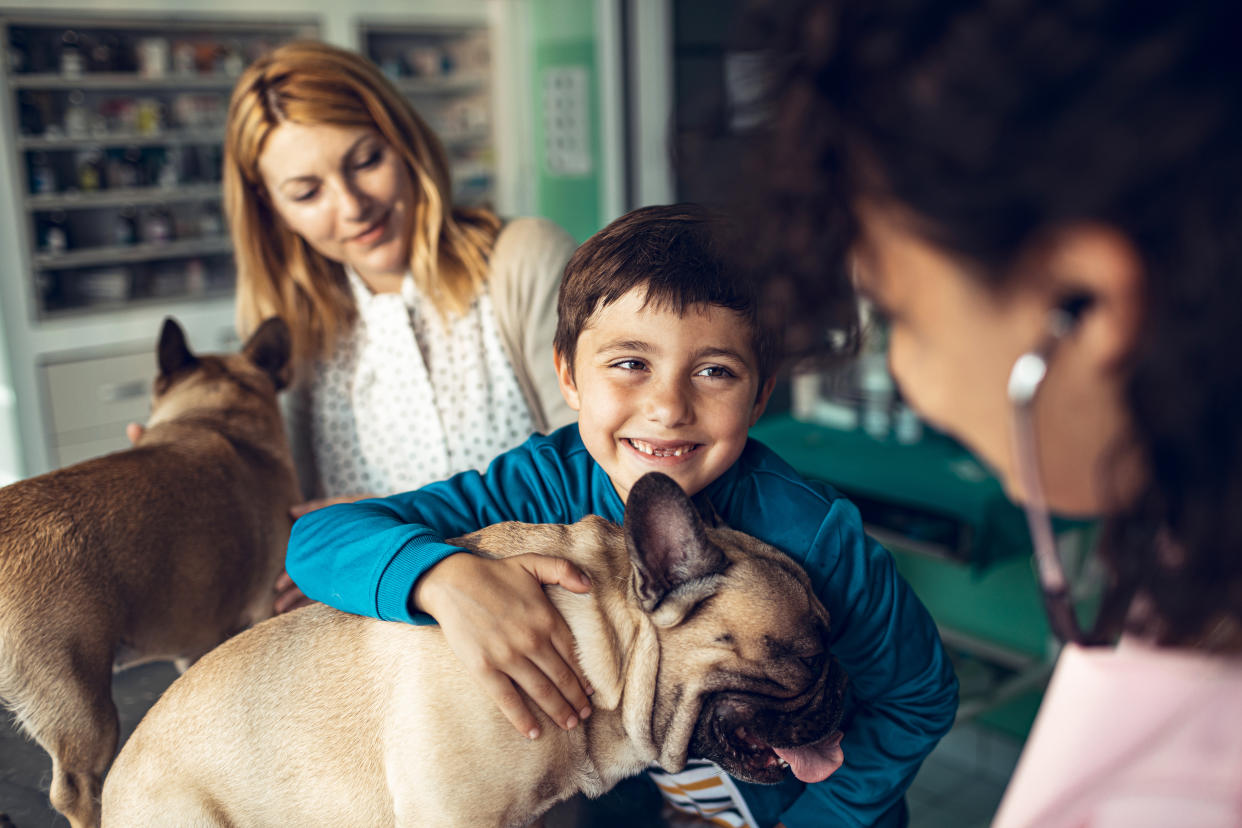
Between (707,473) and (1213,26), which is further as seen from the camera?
(707,473)

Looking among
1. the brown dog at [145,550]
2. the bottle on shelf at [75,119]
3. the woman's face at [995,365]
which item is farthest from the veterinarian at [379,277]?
the bottle on shelf at [75,119]

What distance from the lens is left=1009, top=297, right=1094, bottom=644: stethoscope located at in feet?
1.53

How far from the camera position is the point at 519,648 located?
0.69 m

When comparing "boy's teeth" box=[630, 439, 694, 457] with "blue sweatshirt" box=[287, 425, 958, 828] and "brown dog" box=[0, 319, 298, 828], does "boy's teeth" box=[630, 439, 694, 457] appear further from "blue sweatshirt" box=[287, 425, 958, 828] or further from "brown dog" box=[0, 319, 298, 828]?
"brown dog" box=[0, 319, 298, 828]

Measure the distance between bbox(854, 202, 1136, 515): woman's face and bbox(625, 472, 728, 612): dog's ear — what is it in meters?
0.19

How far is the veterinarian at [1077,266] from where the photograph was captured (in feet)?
1.34

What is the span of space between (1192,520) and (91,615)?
0.91 m

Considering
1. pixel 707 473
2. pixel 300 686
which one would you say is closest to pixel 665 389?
pixel 707 473

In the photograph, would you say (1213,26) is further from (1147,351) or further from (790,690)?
(790,690)

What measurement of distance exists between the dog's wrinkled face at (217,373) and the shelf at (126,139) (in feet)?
10.0

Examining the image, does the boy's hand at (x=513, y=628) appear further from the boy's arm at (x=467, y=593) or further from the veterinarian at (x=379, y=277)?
the veterinarian at (x=379, y=277)

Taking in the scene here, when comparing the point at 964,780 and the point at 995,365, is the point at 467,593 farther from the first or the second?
the point at 964,780

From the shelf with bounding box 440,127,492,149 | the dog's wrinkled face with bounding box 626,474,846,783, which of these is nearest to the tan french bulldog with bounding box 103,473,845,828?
the dog's wrinkled face with bounding box 626,474,846,783

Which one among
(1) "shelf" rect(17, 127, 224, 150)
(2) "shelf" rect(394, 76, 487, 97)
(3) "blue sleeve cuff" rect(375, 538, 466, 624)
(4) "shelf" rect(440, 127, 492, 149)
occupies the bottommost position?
(3) "blue sleeve cuff" rect(375, 538, 466, 624)
